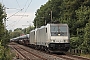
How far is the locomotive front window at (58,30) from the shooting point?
29.4 meters

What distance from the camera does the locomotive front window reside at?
1156 inches

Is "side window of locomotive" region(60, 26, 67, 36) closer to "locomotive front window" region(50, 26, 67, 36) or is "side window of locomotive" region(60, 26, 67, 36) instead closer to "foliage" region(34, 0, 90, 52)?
"locomotive front window" region(50, 26, 67, 36)

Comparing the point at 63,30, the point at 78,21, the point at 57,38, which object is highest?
the point at 78,21

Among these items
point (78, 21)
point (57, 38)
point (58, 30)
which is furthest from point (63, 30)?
point (78, 21)

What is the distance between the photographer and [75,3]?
41375 mm

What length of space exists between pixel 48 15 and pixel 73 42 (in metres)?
38.6

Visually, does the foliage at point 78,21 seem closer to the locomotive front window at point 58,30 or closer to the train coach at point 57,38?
the train coach at point 57,38

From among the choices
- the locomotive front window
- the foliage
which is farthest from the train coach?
the foliage

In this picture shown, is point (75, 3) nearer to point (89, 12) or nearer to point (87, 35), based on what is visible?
point (89, 12)

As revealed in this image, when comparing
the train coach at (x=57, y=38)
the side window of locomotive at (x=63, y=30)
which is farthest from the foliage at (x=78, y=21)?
the side window of locomotive at (x=63, y=30)

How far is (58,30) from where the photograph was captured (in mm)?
29578

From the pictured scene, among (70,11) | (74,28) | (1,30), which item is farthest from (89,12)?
(1,30)

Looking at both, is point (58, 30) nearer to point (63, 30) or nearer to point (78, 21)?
point (63, 30)

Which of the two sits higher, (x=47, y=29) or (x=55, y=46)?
(x=47, y=29)
